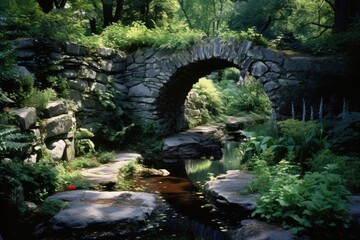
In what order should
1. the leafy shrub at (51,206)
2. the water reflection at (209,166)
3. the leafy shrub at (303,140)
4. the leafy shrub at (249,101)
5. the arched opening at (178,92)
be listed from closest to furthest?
the leafy shrub at (51,206) < the leafy shrub at (303,140) < the water reflection at (209,166) < the arched opening at (178,92) < the leafy shrub at (249,101)

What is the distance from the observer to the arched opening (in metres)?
10.1

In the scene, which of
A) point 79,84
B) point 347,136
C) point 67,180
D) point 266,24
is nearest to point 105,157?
point 79,84

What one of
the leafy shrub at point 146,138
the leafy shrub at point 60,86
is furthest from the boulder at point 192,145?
the leafy shrub at point 60,86

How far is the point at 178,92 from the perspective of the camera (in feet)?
37.2

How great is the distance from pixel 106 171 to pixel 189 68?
178 inches

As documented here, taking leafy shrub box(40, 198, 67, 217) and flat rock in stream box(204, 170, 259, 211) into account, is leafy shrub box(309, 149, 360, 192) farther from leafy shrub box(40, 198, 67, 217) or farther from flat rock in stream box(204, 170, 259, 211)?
leafy shrub box(40, 198, 67, 217)

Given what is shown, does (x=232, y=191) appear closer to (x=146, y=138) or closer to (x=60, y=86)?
(x=60, y=86)

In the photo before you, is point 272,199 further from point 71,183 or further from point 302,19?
point 302,19

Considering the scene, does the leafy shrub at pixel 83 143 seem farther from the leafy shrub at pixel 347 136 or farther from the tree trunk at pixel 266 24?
the tree trunk at pixel 266 24

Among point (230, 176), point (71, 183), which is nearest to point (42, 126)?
point (71, 183)

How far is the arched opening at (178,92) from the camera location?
10.1 m

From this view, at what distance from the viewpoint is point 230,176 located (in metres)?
6.40

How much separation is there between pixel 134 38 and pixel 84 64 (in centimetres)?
229

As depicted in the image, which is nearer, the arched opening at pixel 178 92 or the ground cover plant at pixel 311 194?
the ground cover plant at pixel 311 194
